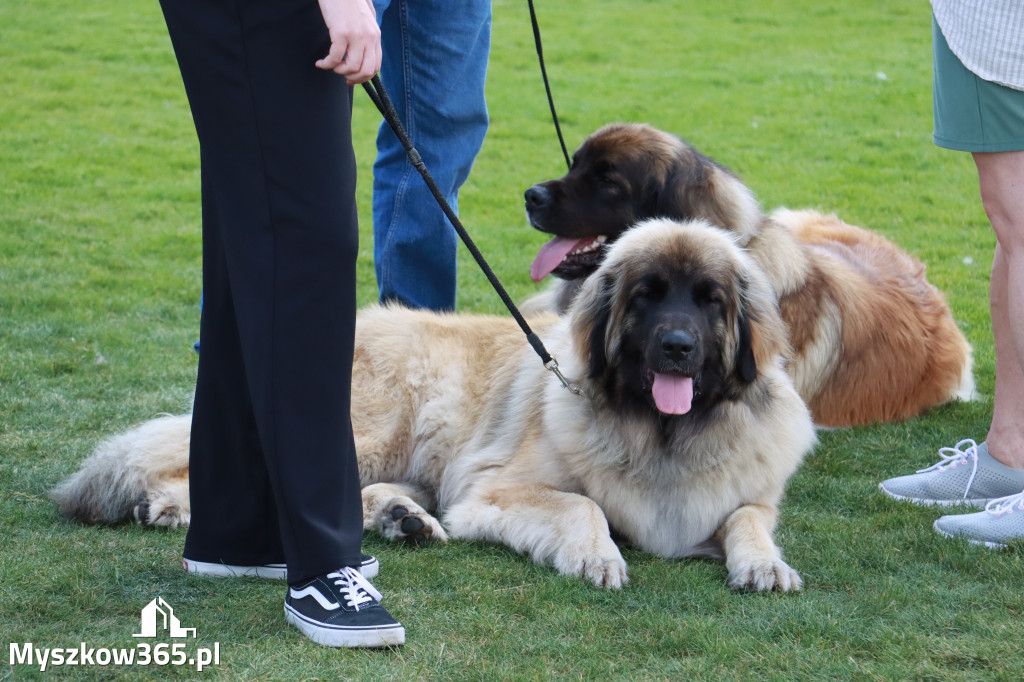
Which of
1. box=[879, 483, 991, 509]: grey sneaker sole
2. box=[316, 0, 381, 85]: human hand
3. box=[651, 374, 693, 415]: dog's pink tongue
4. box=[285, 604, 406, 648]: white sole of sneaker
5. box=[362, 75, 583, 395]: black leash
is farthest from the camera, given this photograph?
box=[879, 483, 991, 509]: grey sneaker sole

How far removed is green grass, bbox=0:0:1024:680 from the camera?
253 cm

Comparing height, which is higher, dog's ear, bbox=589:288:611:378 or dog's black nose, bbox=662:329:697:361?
dog's black nose, bbox=662:329:697:361

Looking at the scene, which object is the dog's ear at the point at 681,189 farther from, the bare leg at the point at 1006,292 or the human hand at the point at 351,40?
the human hand at the point at 351,40

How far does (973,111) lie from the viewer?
10.9 feet

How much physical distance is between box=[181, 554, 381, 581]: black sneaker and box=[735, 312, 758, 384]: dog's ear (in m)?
1.31

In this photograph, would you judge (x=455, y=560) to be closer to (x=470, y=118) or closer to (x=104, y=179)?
(x=470, y=118)

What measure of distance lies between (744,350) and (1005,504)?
39.5 inches

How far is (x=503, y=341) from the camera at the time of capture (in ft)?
13.8

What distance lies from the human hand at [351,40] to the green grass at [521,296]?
133 cm

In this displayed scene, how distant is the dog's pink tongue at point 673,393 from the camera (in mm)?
3201

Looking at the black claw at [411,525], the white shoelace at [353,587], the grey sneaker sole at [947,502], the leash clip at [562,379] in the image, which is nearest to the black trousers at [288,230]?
the white shoelace at [353,587]

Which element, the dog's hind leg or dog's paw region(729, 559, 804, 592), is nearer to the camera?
dog's paw region(729, 559, 804, 592)

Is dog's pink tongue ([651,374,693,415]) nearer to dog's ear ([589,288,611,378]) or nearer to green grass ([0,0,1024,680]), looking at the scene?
dog's ear ([589,288,611,378])

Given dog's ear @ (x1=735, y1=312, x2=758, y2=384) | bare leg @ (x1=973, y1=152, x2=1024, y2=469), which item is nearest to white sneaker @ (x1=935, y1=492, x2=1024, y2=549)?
bare leg @ (x1=973, y1=152, x2=1024, y2=469)
